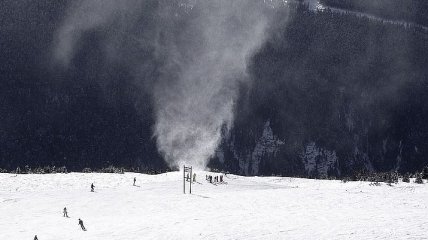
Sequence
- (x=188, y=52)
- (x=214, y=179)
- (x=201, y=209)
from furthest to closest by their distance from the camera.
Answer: (x=188, y=52) → (x=214, y=179) → (x=201, y=209)

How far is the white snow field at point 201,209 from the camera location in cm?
4519

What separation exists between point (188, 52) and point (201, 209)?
131938 mm

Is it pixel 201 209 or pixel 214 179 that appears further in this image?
pixel 214 179

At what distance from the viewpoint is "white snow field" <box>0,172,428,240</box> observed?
45188mm

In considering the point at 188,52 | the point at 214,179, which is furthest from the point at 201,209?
the point at 188,52

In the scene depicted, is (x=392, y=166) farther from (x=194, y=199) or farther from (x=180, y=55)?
(x=194, y=199)

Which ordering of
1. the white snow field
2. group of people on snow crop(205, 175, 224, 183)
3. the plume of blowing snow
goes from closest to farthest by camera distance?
the white snow field → group of people on snow crop(205, 175, 224, 183) → the plume of blowing snow

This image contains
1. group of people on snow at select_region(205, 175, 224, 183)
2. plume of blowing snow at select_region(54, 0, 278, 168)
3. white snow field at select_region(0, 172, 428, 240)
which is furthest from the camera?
plume of blowing snow at select_region(54, 0, 278, 168)

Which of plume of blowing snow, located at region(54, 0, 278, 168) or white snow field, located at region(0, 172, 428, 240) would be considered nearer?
white snow field, located at region(0, 172, 428, 240)

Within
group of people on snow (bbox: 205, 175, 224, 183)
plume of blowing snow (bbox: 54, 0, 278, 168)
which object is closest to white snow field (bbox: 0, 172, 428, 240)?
group of people on snow (bbox: 205, 175, 224, 183)

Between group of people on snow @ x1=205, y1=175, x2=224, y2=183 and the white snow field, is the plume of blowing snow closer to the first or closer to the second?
group of people on snow @ x1=205, y1=175, x2=224, y2=183

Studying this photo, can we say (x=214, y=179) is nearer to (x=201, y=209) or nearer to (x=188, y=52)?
(x=201, y=209)

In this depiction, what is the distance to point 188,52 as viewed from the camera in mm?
186250

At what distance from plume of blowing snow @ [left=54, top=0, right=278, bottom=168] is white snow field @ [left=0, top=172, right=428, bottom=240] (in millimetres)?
80125
